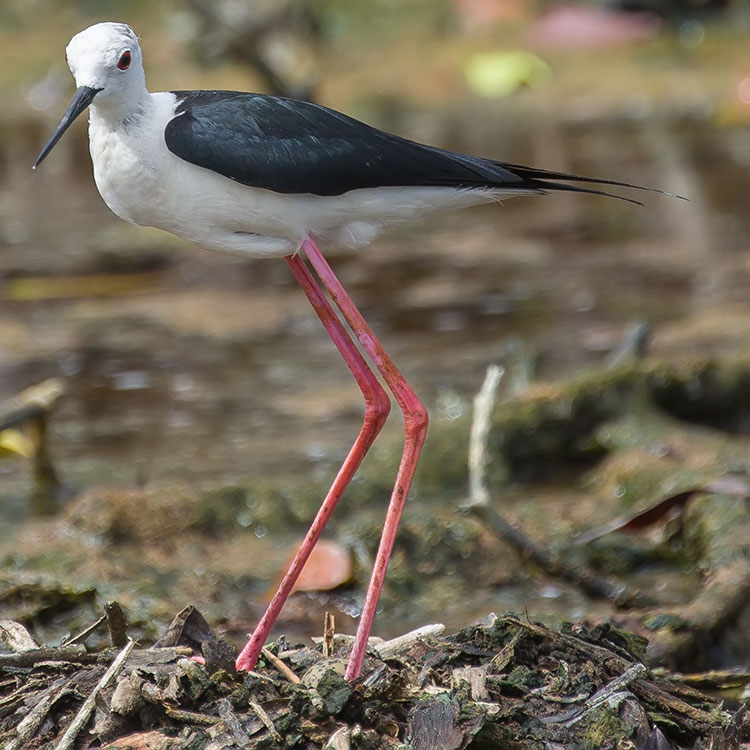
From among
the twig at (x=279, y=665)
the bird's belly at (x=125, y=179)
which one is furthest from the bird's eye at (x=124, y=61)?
the twig at (x=279, y=665)

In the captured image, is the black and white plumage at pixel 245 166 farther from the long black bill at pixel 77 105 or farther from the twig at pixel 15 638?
the twig at pixel 15 638

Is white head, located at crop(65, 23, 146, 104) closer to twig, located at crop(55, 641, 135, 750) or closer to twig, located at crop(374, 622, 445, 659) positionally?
twig, located at crop(55, 641, 135, 750)

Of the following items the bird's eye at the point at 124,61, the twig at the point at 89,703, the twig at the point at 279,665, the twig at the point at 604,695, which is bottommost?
the twig at the point at 604,695

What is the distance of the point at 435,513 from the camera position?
17.7 ft

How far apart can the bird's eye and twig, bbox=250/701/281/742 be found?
5.09ft

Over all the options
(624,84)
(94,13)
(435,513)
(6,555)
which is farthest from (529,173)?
(94,13)

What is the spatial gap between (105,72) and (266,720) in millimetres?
1570

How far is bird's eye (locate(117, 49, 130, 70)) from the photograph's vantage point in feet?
11.0

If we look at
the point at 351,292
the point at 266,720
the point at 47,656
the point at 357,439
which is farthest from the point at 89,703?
the point at 351,292

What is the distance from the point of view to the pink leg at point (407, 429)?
343 cm

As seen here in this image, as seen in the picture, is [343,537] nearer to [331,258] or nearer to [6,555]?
[6,555]

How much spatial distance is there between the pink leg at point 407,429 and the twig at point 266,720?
0.84ft

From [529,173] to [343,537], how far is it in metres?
2.07

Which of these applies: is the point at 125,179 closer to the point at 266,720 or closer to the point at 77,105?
the point at 77,105
